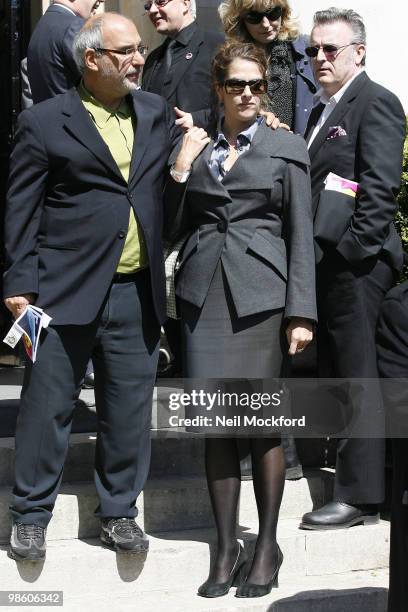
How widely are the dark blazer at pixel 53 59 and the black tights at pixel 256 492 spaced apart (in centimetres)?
180

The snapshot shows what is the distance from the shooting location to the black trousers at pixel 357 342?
5406mm

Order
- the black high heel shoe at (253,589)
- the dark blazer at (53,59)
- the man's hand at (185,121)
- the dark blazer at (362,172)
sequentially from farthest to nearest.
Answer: the dark blazer at (53,59) → the dark blazer at (362,172) → the man's hand at (185,121) → the black high heel shoe at (253,589)

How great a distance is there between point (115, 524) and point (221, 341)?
0.84 m

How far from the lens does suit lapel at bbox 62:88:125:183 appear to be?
489 cm

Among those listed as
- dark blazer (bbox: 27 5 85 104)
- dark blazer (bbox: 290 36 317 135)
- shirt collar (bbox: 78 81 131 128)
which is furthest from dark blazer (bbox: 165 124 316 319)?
dark blazer (bbox: 27 5 85 104)

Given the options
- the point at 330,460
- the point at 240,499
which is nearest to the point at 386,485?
the point at 330,460

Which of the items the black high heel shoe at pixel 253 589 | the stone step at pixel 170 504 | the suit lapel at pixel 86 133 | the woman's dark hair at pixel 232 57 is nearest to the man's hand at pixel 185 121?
the woman's dark hair at pixel 232 57

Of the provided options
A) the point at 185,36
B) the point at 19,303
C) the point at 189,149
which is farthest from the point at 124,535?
the point at 185,36

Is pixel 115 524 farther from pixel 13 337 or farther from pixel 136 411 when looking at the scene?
pixel 13 337

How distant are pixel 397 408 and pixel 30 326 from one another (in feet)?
4.98

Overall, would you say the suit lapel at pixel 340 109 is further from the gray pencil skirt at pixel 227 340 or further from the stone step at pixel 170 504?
the stone step at pixel 170 504

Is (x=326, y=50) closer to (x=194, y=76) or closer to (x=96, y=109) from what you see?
(x=194, y=76)

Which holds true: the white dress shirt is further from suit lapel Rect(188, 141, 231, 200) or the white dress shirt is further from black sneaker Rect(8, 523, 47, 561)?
black sneaker Rect(8, 523, 47, 561)

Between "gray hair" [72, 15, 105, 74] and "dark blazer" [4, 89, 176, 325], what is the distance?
0.52ft
